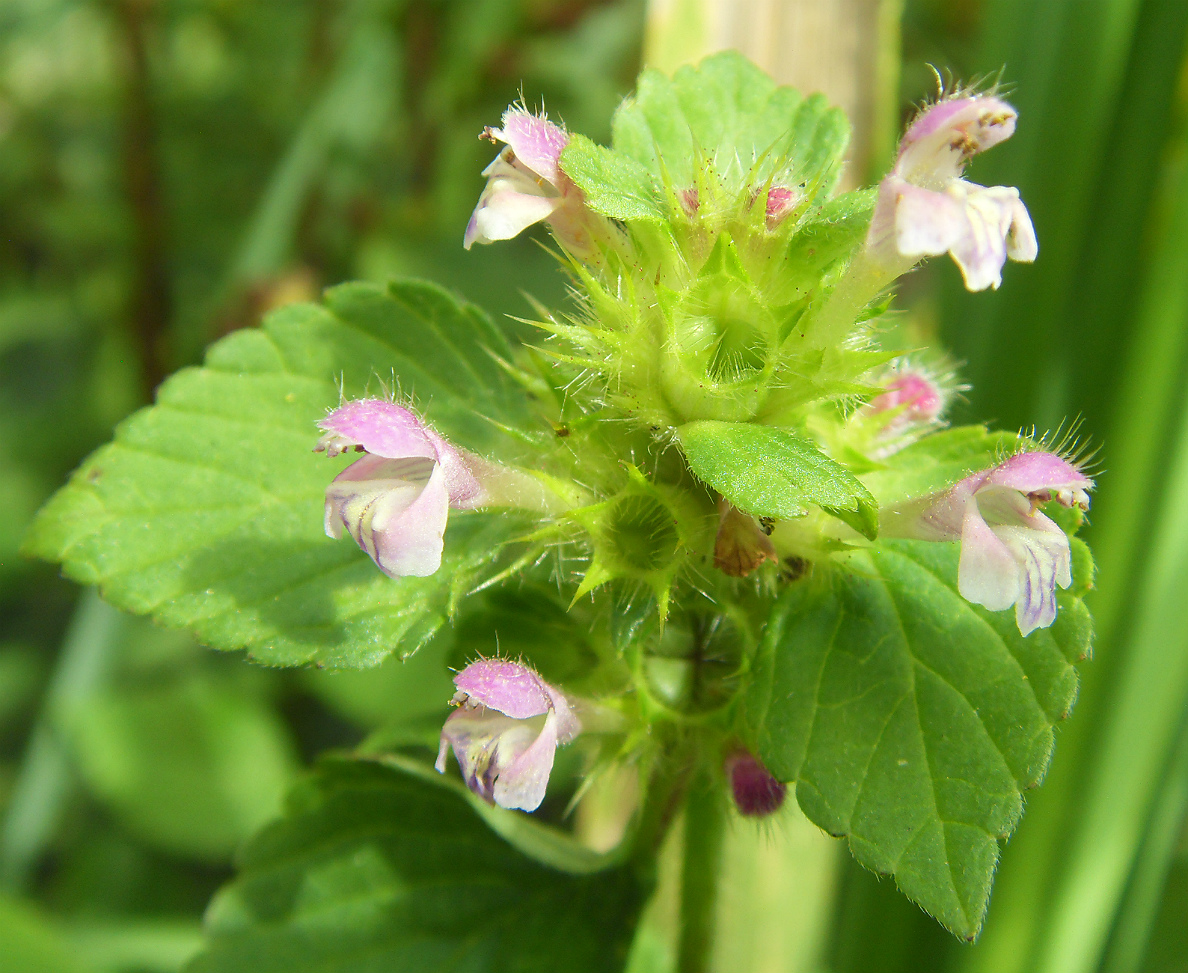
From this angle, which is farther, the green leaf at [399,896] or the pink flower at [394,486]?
the green leaf at [399,896]

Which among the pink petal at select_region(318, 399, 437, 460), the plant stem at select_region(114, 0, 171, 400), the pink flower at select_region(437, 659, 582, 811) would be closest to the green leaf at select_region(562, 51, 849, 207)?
the pink petal at select_region(318, 399, 437, 460)

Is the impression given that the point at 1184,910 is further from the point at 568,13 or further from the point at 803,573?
the point at 568,13

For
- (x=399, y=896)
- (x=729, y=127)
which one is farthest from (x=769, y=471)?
(x=399, y=896)

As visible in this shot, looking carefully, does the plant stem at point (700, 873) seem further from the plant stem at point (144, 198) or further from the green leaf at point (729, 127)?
the plant stem at point (144, 198)

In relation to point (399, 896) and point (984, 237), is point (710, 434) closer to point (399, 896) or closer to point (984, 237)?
point (984, 237)

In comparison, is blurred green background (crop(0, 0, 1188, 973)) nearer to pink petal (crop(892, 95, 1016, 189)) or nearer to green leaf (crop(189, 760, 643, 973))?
green leaf (crop(189, 760, 643, 973))

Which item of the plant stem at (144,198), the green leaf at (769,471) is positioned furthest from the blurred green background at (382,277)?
the green leaf at (769,471)

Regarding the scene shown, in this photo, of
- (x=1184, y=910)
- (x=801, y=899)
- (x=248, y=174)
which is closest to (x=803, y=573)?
(x=801, y=899)
